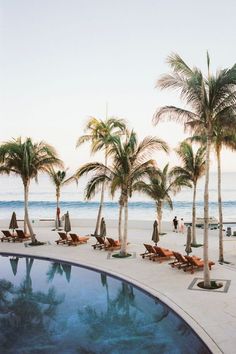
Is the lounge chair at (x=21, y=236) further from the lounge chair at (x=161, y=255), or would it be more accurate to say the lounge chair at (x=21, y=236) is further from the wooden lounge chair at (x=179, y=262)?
A: the wooden lounge chair at (x=179, y=262)

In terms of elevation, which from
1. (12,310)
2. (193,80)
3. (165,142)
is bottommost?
(12,310)

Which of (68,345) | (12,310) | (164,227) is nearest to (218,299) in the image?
(68,345)

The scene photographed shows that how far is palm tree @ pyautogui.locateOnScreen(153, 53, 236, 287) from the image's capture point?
13.0m

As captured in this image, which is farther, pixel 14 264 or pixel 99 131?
pixel 99 131

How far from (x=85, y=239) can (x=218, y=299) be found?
12.6 m

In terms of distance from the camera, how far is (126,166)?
732 inches

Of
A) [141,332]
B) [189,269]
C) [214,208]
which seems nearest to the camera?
[141,332]

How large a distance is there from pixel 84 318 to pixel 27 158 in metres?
14.1

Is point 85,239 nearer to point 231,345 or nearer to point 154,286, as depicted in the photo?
point 154,286

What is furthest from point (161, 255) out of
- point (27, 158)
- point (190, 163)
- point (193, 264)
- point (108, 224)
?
point (108, 224)

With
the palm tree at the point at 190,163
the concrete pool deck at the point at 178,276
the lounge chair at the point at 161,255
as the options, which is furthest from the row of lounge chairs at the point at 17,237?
the palm tree at the point at 190,163

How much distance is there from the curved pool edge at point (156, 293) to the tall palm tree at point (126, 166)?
9.10ft

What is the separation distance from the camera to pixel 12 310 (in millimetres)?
11438

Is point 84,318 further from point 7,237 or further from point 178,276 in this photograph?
point 7,237
